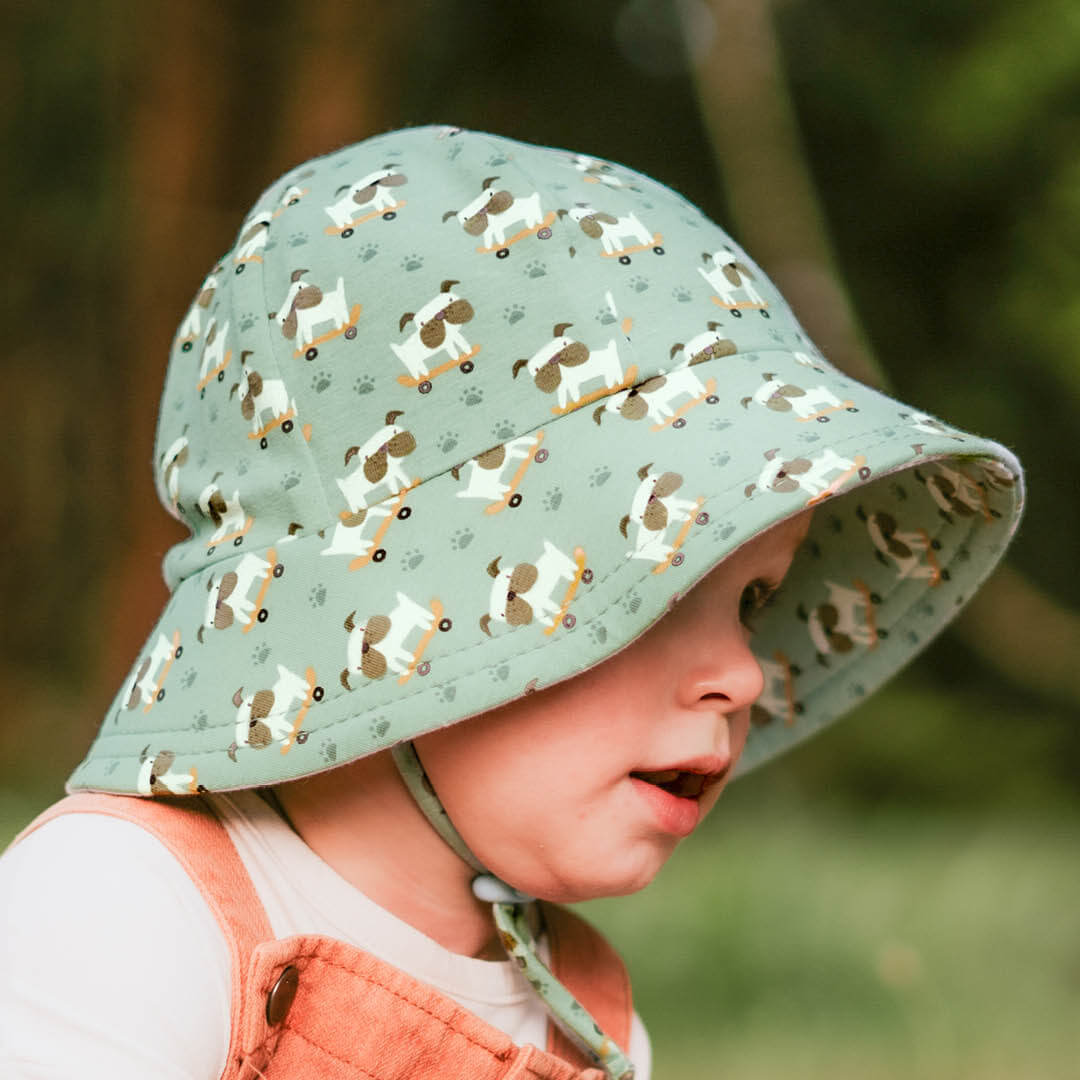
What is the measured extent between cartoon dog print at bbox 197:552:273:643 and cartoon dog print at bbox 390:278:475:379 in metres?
0.15

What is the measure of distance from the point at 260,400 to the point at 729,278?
0.31 m

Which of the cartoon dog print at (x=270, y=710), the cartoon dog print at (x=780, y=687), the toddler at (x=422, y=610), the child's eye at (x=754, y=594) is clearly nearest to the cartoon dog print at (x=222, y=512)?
the toddler at (x=422, y=610)

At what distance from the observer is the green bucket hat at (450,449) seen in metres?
0.71

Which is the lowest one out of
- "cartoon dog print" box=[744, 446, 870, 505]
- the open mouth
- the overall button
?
the overall button

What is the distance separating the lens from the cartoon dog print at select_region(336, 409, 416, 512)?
758mm

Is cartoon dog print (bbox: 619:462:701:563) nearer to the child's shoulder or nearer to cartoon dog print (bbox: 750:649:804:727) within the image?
the child's shoulder

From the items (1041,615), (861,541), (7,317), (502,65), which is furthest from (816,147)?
(7,317)

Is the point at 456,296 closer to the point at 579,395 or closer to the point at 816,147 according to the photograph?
the point at 579,395

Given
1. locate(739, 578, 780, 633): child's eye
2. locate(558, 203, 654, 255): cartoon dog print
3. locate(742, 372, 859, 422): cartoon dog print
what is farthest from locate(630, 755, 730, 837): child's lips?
locate(558, 203, 654, 255): cartoon dog print

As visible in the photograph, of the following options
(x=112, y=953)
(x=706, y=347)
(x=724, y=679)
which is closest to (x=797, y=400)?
(x=706, y=347)

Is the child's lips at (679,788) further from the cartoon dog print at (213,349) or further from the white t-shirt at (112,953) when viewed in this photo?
the cartoon dog print at (213,349)

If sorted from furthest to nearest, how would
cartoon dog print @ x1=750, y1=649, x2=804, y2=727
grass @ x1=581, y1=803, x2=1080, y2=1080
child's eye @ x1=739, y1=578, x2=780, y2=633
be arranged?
grass @ x1=581, y1=803, x2=1080, y2=1080
cartoon dog print @ x1=750, y1=649, x2=804, y2=727
child's eye @ x1=739, y1=578, x2=780, y2=633

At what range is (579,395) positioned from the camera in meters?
0.76

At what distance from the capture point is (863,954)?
5.42 feet
